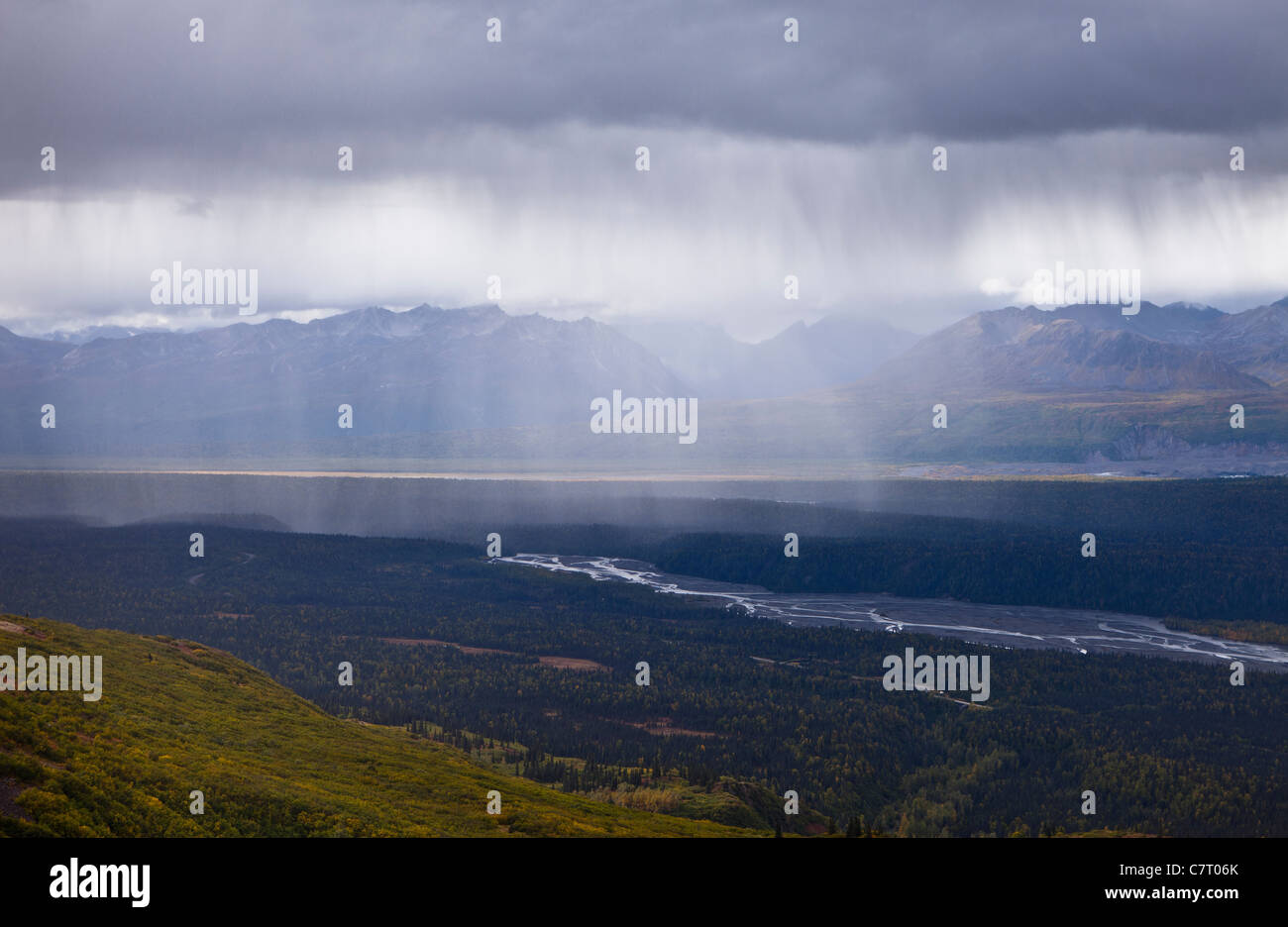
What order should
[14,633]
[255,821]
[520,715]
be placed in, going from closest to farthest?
[255,821] < [14,633] < [520,715]

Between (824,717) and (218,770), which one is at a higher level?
(218,770)

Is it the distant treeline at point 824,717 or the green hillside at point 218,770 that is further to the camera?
the distant treeline at point 824,717

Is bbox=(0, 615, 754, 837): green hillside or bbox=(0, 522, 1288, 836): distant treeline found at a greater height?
bbox=(0, 615, 754, 837): green hillside

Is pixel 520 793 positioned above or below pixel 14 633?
below

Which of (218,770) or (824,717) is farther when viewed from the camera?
(824,717)

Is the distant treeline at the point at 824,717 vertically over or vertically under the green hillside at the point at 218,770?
under
